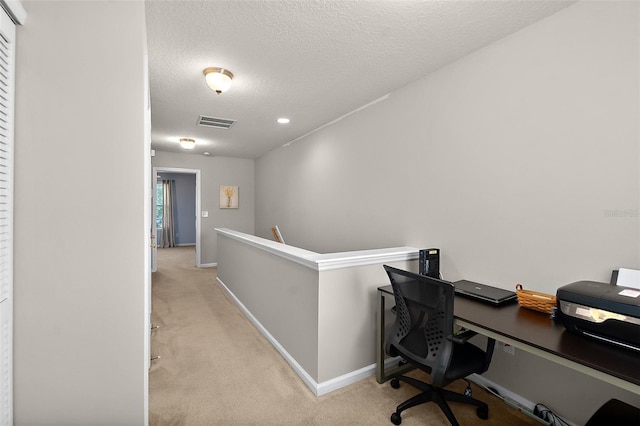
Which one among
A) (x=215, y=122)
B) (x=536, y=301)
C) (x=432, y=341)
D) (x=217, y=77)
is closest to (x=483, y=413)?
(x=432, y=341)

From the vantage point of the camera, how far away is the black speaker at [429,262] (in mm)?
2260

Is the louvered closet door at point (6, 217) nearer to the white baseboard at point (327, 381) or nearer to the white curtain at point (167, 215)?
the white baseboard at point (327, 381)

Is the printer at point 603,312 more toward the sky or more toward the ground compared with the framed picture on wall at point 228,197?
more toward the ground

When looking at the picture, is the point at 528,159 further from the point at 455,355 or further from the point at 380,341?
the point at 380,341

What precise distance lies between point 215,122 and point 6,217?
3.15m

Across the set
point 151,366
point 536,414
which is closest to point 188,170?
point 151,366

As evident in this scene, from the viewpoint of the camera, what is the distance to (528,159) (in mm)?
1898

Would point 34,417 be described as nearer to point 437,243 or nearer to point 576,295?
point 576,295

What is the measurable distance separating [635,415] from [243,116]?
403 centimetres

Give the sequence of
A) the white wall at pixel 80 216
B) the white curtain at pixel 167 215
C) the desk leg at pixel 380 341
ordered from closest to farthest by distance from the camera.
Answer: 1. the white wall at pixel 80 216
2. the desk leg at pixel 380 341
3. the white curtain at pixel 167 215

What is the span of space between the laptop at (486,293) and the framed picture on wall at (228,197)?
5501mm

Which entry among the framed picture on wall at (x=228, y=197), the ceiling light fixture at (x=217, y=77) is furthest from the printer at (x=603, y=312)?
the framed picture on wall at (x=228, y=197)

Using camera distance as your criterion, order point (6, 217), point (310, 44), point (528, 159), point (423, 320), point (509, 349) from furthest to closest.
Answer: point (310, 44), point (509, 349), point (528, 159), point (423, 320), point (6, 217)

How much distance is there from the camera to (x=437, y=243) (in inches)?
97.7
